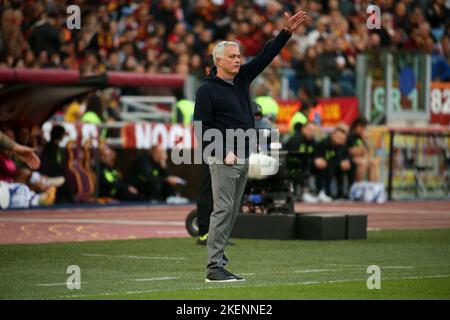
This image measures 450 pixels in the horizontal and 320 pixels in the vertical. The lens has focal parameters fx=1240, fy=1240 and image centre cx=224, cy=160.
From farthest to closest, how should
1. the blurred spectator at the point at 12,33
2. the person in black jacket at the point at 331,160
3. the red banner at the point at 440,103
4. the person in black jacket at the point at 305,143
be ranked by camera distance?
the red banner at the point at 440,103
the person in black jacket at the point at 331,160
the person in black jacket at the point at 305,143
the blurred spectator at the point at 12,33

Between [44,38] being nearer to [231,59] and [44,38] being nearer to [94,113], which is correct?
[94,113]

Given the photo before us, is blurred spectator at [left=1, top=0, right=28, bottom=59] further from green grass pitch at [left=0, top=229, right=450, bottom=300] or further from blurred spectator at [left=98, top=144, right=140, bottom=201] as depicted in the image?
green grass pitch at [left=0, top=229, right=450, bottom=300]

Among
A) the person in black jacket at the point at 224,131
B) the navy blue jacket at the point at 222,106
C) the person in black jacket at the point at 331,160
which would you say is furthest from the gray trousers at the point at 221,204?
the person in black jacket at the point at 331,160

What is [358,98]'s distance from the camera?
30750 mm

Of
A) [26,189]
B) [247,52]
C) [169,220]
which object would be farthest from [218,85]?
[247,52]

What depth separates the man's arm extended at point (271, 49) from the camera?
12141 mm

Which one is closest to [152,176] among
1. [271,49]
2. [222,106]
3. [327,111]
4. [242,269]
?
[327,111]

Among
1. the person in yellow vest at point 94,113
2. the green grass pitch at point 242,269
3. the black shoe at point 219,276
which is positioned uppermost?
the person in yellow vest at point 94,113

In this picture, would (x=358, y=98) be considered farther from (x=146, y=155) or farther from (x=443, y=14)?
(x=443, y=14)

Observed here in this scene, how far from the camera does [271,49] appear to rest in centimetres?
1224

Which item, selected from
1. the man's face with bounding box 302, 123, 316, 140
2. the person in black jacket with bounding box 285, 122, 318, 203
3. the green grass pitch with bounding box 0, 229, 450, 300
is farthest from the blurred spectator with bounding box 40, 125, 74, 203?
the green grass pitch with bounding box 0, 229, 450, 300

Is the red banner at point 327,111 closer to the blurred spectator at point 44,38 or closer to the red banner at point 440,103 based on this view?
the red banner at point 440,103

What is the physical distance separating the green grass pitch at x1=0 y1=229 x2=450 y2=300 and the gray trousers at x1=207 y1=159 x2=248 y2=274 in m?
0.33

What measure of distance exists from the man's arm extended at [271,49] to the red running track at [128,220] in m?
5.92
